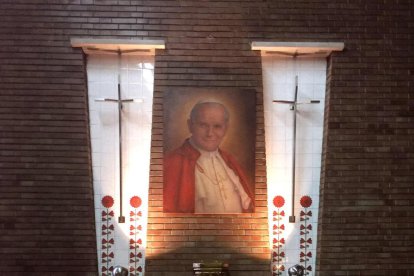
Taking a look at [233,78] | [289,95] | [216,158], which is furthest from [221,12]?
[216,158]

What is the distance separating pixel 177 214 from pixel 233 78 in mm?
1488

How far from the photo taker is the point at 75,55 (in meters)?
6.25

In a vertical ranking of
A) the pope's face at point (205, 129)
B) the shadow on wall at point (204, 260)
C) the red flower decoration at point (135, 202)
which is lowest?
the shadow on wall at point (204, 260)

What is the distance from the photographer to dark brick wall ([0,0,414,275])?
20.1 feet

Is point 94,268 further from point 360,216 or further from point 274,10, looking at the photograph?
point 274,10

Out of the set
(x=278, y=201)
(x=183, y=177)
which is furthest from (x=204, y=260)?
(x=278, y=201)

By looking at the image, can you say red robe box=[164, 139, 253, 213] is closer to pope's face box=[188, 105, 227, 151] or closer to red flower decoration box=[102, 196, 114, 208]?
pope's face box=[188, 105, 227, 151]

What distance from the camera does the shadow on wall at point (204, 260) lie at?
6125 millimetres

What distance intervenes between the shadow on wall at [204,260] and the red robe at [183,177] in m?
0.41

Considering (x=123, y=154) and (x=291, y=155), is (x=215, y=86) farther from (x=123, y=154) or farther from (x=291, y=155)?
(x=123, y=154)

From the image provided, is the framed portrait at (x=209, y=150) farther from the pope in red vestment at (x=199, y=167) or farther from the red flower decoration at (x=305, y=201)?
the red flower decoration at (x=305, y=201)

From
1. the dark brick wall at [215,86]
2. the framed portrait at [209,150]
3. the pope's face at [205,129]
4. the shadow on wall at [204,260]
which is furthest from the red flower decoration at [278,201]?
the pope's face at [205,129]

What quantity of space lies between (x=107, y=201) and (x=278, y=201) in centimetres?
173

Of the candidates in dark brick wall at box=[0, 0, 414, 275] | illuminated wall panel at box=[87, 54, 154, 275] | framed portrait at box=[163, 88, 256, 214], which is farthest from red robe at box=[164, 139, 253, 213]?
illuminated wall panel at box=[87, 54, 154, 275]
